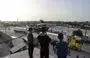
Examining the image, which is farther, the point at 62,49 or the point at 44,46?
the point at 62,49

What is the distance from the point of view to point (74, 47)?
12.8 meters

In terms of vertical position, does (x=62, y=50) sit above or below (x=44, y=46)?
below

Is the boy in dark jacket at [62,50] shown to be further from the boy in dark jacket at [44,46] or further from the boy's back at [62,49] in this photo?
the boy in dark jacket at [44,46]

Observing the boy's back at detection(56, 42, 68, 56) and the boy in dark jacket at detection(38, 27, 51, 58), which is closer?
the boy in dark jacket at detection(38, 27, 51, 58)

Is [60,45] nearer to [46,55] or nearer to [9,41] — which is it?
[46,55]

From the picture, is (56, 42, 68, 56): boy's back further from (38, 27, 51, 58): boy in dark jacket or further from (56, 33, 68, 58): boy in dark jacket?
(38, 27, 51, 58): boy in dark jacket

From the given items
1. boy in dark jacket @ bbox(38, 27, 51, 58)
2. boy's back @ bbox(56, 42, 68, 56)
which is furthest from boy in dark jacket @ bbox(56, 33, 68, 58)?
boy in dark jacket @ bbox(38, 27, 51, 58)

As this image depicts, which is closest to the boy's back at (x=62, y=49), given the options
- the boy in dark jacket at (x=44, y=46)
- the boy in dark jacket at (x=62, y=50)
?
the boy in dark jacket at (x=62, y=50)

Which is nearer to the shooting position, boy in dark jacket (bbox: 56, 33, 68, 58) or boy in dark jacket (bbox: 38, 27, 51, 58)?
boy in dark jacket (bbox: 38, 27, 51, 58)

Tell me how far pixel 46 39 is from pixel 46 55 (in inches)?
7.7

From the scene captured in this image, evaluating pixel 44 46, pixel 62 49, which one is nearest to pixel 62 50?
pixel 62 49

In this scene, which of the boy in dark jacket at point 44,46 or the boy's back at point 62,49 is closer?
the boy in dark jacket at point 44,46

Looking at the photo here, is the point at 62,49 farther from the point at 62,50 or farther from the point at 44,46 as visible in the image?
the point at 44,46

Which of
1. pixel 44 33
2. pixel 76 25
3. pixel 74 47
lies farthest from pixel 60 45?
pixel 76 25
